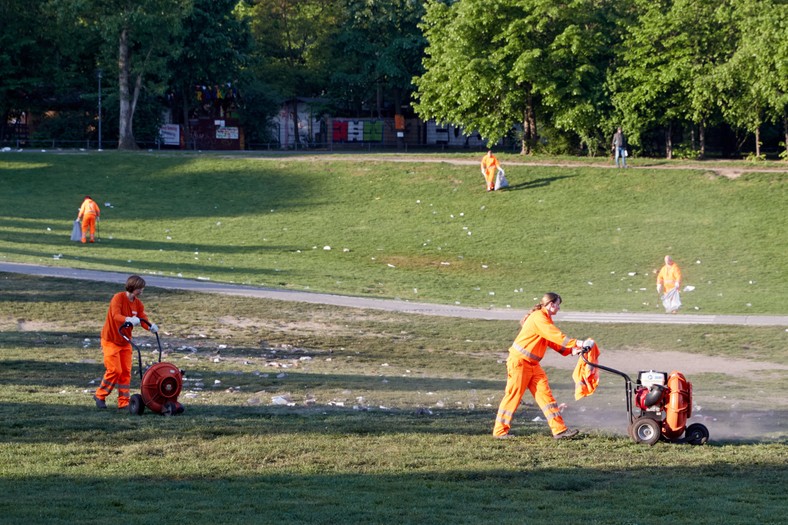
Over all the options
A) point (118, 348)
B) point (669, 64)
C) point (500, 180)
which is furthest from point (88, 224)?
point (669, 64)

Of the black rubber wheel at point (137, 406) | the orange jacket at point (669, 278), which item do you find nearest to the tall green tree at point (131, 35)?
the orange jacket at point (669, 278)

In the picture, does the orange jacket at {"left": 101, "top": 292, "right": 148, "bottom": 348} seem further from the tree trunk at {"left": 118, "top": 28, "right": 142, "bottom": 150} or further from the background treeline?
the tree trunk at {"left": 118, "top": 28, "right": 142, "bottom": 150}

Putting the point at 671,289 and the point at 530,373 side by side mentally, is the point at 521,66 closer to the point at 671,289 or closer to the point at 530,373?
the point at 671,289

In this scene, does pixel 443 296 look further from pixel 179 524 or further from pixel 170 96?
pixel 170 96

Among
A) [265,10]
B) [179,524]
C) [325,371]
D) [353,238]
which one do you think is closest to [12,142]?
[265,10]

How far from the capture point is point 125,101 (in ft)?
190

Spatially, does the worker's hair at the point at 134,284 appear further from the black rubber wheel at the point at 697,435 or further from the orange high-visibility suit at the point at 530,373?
the black rubber wheel at the point at 697,435

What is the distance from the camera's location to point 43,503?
7.96m

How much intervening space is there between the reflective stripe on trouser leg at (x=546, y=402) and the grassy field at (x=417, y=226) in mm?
14777

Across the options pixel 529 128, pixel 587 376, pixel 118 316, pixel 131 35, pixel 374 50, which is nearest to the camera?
pixel 587 376

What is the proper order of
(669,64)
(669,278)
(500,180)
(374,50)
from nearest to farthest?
(669,278) → (500,180) → (669,64) → (374,50)

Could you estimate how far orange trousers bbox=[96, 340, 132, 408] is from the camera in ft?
39.7

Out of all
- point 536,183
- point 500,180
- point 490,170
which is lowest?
point 536,183

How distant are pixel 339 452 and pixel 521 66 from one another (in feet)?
131
